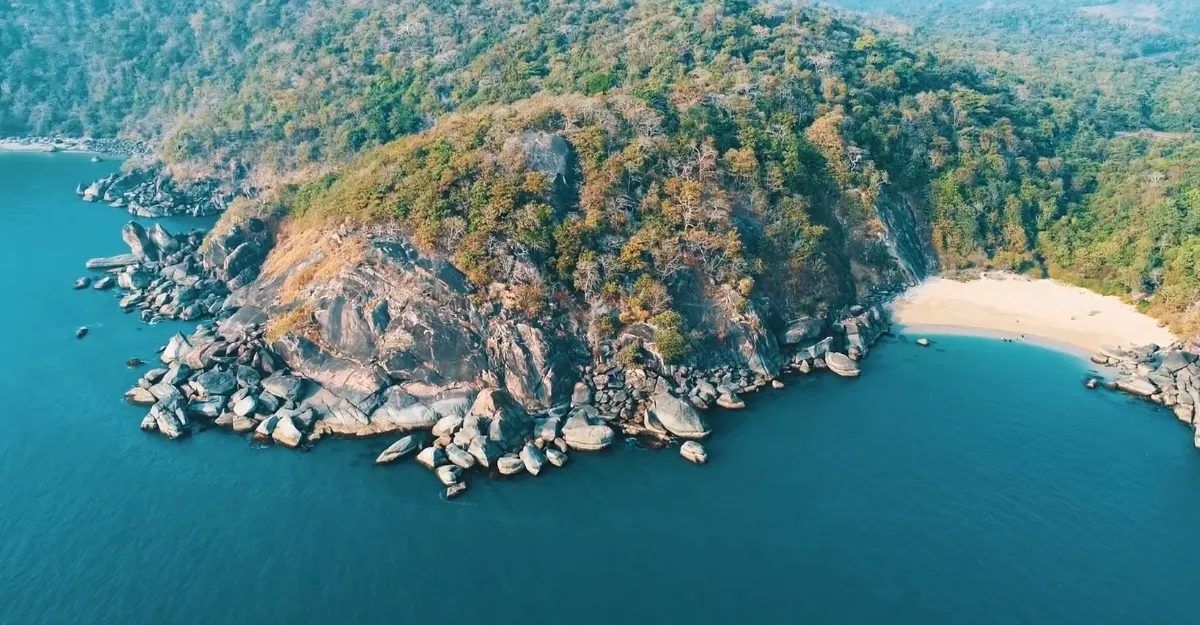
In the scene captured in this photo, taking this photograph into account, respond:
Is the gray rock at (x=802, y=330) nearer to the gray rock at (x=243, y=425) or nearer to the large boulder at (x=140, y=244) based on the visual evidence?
the gray rock at (x=243, y=425)

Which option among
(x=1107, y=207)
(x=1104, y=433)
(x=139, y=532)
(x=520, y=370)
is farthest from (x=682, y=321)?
(x=1107, y=207)

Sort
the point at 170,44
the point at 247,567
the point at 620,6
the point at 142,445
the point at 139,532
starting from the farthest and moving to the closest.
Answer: the point at 170,44, the point at 620,6, the point at 142,445, the point at 139,532, the point at 247,567

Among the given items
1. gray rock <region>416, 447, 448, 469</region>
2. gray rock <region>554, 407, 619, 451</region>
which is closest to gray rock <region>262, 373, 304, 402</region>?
gray rock <region>416, 447, 448, 469</region>

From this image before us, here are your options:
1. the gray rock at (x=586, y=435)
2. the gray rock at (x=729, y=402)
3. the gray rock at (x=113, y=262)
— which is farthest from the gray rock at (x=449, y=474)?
the gray rock at (x=113, y=262)

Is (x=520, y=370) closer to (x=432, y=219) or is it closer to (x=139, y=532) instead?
(x=432, y=219)

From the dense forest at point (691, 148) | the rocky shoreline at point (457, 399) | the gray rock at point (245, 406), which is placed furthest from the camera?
the dense forest at point (691, 148)

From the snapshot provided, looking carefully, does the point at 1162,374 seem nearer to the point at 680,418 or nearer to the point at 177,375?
the point at 680,418

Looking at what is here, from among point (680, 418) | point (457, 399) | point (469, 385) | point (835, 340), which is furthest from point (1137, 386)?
point (457, 399)
